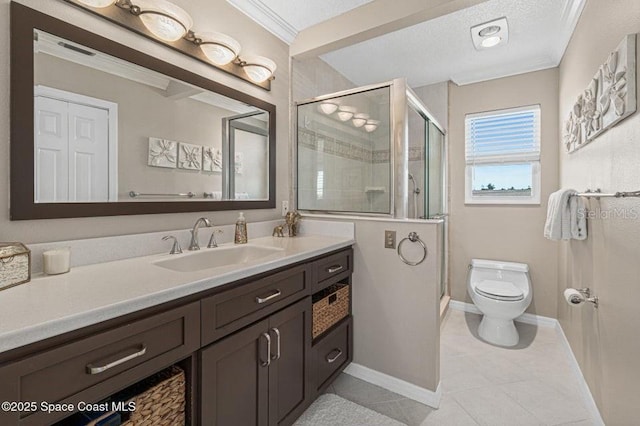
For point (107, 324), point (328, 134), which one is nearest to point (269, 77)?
point (328, 134)

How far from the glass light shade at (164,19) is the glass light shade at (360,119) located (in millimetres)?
1244

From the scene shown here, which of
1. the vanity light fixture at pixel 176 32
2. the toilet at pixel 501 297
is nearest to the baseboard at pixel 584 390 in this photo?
the toilet at pixel 501 297

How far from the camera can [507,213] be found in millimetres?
2947

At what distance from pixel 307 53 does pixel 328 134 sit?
63 cm

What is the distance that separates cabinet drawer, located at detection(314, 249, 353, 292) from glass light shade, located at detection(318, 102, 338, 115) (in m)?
1.13

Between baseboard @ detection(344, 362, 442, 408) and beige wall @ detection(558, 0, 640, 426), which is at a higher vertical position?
beige wall @ detection(558, 0, 640, 426)

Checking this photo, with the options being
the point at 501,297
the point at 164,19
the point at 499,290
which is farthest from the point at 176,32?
the point at 499,290

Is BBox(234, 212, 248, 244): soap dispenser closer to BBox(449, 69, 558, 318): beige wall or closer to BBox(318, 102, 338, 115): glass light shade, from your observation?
BBox(318, 102, 338, 115): glass light shade

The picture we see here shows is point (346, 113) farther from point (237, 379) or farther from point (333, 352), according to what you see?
point (237, 379)

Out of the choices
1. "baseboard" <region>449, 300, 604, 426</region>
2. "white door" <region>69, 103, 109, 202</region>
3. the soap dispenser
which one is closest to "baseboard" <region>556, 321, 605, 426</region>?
"baseboard" <region>449, 300, 604, 426</region>

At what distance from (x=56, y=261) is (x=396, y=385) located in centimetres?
189

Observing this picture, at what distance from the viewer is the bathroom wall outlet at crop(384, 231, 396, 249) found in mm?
1884

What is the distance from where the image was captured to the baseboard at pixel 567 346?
163 cm

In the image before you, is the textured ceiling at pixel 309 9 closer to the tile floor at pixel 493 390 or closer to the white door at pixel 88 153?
the white door at pixel 88 153
